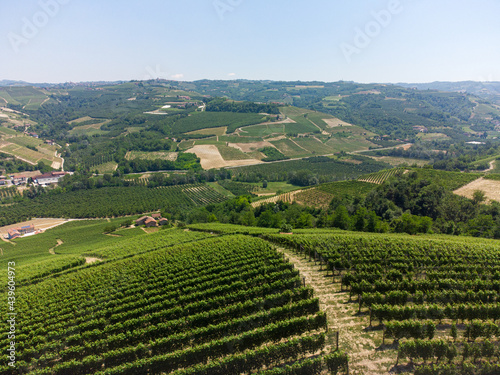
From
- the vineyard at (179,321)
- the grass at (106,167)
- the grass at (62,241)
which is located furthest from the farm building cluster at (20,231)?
the vineyard at (179,321)

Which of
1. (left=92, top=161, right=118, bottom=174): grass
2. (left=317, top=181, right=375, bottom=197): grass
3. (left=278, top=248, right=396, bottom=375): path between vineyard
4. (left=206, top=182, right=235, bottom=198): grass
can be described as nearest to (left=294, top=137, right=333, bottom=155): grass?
(left=206, top=182, right=235, bottom=198): grass

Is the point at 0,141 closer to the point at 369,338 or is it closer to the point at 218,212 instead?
the point at 218,212

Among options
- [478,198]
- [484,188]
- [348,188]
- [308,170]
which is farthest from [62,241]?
[484,188]

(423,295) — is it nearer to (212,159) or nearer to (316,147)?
(212,159)

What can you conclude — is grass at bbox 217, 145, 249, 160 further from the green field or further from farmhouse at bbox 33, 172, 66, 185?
farmhouse at bbox 33, 172, 66, 185

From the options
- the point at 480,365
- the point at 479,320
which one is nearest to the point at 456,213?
the point at 479,320

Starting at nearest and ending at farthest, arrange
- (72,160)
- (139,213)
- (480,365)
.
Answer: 1. (480,365)
2. (139,213)
3. (72,160)

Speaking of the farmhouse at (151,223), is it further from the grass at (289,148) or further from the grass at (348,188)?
the grass at (289,148)
